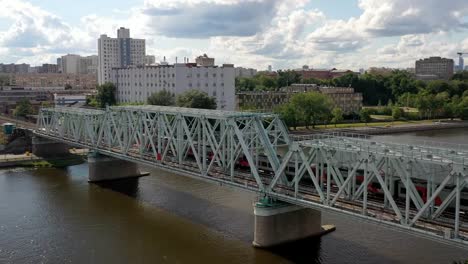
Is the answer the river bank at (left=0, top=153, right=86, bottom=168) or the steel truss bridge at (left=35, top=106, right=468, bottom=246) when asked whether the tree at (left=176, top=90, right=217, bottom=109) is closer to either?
the river bank at (left=0, top=153, right=86, bottom=168)

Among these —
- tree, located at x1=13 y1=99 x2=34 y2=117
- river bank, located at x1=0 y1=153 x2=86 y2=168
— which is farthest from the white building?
river bank, located at x1=0 y1=153 x2=86 y2=168

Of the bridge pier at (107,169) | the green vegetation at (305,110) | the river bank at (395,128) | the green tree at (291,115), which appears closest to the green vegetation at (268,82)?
the green vegetation at (305,110)

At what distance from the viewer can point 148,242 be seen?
127 ft

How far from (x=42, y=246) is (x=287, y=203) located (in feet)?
59.1

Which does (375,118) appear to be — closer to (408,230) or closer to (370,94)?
(370,94)

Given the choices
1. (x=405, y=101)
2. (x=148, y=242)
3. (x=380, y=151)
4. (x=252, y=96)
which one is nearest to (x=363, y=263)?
(x=380, y=151)

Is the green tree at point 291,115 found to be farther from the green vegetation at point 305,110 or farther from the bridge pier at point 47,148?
the bridge pier at point 47,148

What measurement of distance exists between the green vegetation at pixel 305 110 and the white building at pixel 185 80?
1223 centimetres

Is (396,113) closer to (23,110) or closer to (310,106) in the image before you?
(310,106)

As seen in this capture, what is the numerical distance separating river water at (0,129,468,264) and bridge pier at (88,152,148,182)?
6.31ft

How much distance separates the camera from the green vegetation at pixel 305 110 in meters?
103

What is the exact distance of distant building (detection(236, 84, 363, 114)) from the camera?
122 m

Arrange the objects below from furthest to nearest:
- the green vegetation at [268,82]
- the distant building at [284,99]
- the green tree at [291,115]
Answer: the green vegetation at [268,82]
the distant building at [284,99]
the green tree at [291,115]

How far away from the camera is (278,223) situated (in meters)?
35.8
